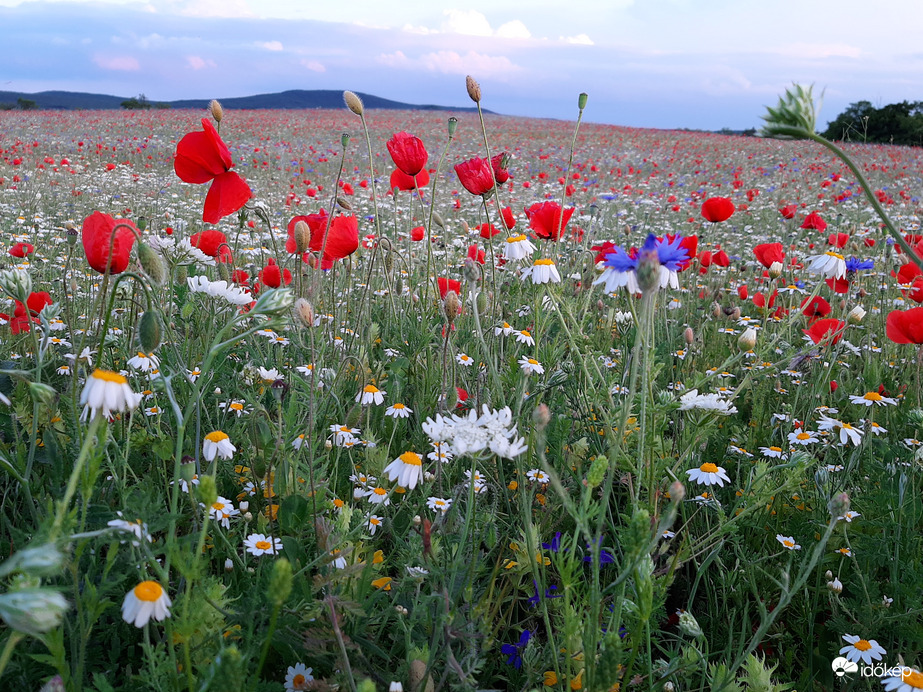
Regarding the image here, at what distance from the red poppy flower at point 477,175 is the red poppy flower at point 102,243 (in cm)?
105

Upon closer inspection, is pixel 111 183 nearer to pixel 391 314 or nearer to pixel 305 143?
pixel 391 314

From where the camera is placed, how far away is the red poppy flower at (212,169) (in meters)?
1.67

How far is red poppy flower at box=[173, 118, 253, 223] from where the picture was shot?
1.67 m

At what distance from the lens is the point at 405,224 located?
606 centimetres

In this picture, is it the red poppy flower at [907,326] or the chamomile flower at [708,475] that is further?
the red poppy flower at [907,326]

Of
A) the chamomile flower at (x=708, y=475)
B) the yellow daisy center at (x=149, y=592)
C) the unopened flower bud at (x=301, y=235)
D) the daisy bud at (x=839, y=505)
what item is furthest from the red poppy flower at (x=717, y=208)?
the yellow daisy center at (x=149, y=592)

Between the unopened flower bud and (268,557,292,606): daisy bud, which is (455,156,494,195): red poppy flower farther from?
(268,557,292,606): daisy bud

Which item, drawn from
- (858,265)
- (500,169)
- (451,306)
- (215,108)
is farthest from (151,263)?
(858,265)

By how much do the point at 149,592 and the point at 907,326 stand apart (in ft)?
7.31

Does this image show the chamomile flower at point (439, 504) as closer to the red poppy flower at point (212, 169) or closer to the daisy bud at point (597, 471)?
the daisy bud at point (597, 471)

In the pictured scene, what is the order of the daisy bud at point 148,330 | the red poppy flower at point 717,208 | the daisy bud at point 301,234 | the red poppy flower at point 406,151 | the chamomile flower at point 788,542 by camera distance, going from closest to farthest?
the daisy bud at point 148,330
the chamomile flower at point 788,542
the daisy bud at point 301,234
the red poppy flower at point 406,151
the red poppy flower at point 717,208

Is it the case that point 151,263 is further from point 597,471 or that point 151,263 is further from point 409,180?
point 409,180

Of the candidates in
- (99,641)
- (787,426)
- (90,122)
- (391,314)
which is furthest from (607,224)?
(90,122)

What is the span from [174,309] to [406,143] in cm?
103
